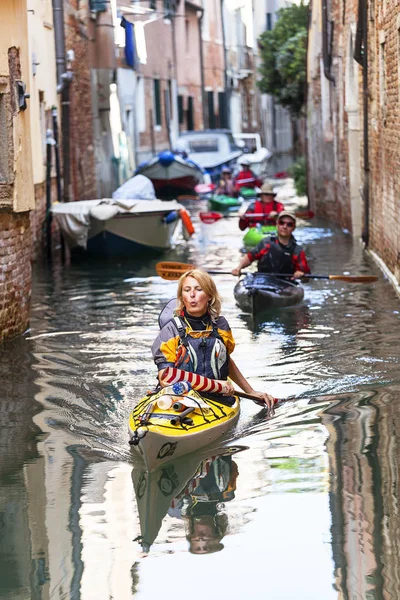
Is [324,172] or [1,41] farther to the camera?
[324,172]

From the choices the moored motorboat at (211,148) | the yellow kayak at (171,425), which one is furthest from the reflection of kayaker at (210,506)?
the moored motorboat at (211,148)

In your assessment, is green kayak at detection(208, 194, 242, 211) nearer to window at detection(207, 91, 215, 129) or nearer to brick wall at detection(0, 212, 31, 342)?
brick wall at detection(0, 212, 31, 342)

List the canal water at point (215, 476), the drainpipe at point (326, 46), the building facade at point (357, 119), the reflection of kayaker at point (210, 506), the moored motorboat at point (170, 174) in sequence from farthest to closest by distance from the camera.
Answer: the moored motorboat at point (170, 174), the drainpipe at point (326, 46), the building facade at point (357, 119), the reflection of kayaker at point (210, 506), the canal water at point (215, 476)

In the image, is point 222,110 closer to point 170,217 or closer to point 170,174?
point 170,174

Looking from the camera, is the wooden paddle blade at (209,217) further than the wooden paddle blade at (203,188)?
No

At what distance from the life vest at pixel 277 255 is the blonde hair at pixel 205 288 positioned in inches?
226

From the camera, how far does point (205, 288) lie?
764cm

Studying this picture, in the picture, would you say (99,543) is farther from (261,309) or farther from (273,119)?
(273,119)

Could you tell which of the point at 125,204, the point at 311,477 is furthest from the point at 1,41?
the point at 125,204

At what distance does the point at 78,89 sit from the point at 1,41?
15.6 meters

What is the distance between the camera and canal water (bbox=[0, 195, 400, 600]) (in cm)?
536

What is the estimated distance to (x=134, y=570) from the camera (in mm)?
5418

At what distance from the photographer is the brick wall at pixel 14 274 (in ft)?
37.3

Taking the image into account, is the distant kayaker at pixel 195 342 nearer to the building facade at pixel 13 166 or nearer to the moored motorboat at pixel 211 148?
A: the building facade at pixel 13 166
